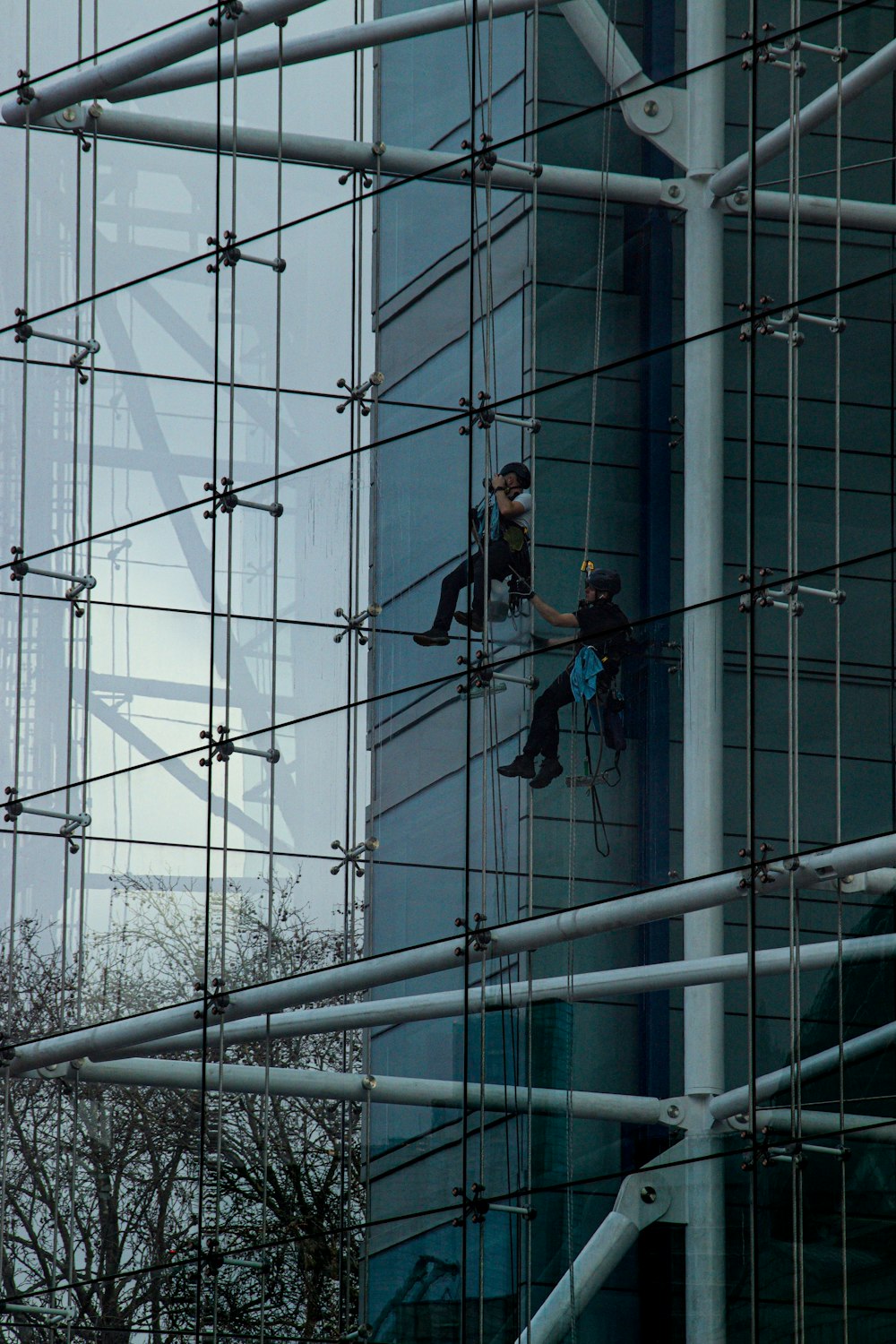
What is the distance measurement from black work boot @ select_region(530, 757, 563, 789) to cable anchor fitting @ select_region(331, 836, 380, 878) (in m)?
1.95

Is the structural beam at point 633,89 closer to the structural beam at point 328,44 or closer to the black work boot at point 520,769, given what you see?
the structural beam at point 328,44

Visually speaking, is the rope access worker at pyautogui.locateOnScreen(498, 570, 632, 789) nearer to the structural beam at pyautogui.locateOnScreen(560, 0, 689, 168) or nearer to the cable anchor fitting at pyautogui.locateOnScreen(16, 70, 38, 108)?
the structural beam at pyautogui.locateOnScreen(560, 0, 689, 168)

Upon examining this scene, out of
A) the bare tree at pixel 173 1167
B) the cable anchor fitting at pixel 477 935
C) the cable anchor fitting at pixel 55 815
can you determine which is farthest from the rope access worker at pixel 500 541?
the cable anchor fitting at pixel 55 815

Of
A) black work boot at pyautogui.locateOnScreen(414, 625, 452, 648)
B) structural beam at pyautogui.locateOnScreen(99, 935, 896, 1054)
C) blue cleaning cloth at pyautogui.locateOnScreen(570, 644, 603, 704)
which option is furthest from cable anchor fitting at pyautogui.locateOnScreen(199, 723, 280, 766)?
blue cleaning cloth at pyautogui.locateOnScreen(570, 644, 603, 704)

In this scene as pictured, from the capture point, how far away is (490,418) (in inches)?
680

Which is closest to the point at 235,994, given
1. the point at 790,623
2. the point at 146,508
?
the point at 146,508

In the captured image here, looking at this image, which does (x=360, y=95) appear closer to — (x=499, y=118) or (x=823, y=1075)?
(x=499, y=118)

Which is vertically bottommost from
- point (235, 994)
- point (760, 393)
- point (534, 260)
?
point (235, 994)

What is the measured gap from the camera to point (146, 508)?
20156 millimetres

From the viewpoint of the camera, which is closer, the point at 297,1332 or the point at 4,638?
the point at 297,1332

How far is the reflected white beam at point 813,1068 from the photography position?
1437cm

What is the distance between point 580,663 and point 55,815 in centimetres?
550

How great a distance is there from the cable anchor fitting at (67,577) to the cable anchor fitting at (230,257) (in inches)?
97.8

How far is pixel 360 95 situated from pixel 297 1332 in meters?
8.57
